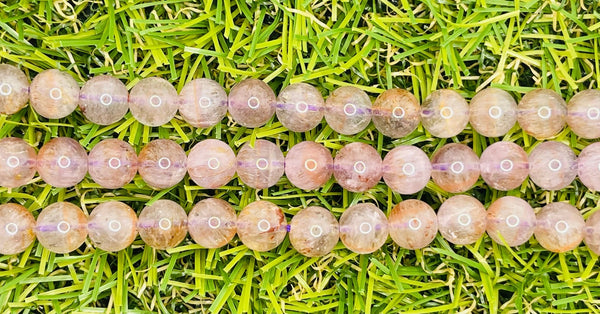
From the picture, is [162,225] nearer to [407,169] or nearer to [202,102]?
[202,102]

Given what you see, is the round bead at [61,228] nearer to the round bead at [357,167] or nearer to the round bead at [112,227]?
the round bead at [112,227]

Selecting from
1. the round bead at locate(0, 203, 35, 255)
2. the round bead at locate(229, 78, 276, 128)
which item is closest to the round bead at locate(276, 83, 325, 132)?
the round bead at locate(229, 78, 276, 128)

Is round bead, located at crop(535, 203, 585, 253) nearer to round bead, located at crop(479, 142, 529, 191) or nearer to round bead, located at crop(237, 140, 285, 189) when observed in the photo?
round bead, located at crop(479, 142, 529, 191)

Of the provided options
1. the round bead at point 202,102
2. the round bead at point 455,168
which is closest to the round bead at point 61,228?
the round bead at point 202,102

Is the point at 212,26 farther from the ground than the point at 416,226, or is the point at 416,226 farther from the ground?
the point at 212,26

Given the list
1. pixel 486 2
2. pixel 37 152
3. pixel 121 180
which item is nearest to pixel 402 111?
pixel 486 2

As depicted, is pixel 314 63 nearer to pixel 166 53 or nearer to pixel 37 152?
pixel 166 53
